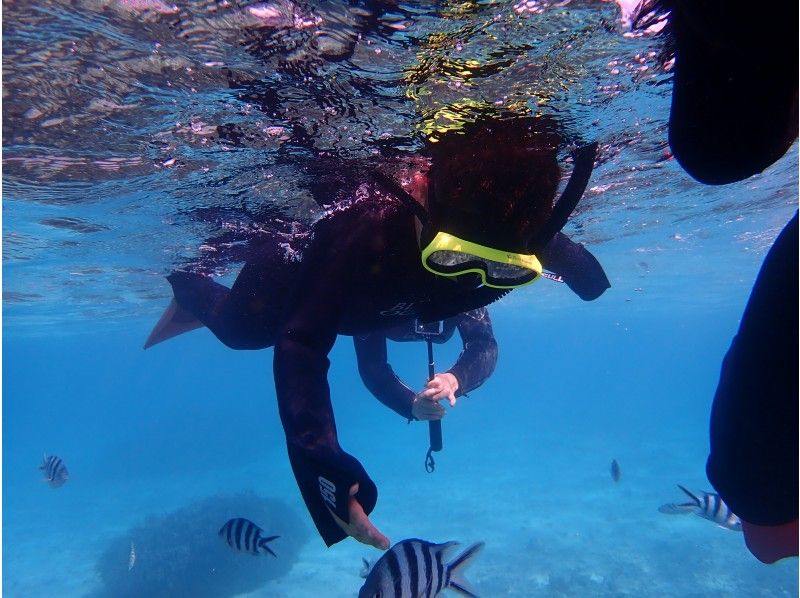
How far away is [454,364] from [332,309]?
3859 mm

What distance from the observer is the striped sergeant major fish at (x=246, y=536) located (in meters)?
7.96

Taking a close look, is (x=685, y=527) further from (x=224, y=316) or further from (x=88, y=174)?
(x=88, y=174)

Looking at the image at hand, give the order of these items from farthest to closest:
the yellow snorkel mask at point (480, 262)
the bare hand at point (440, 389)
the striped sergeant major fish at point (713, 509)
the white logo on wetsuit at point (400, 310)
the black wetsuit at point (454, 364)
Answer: the striped sergeant major fish at point (713, 509)
the black wetsuit at point (454, 364)
the bare hand at point (440, 389)
the white logo on wetsuit at point (400, 310)
the yellow snorkel mask at point (480, 262)

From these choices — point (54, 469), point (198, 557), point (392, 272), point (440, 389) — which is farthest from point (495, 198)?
point (198, 557)

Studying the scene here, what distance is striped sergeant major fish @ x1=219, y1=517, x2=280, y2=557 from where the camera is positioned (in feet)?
26.1

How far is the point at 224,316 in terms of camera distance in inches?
285

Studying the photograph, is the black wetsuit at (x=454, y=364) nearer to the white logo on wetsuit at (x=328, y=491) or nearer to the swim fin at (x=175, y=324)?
the swim fin at (x=175, y=324)

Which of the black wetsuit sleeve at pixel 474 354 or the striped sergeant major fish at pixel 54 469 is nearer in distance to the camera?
the black wetsuit sleeve at pixel 474 354

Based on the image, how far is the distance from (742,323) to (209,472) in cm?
4871

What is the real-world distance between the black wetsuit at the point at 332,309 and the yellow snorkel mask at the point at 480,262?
0.37 meters

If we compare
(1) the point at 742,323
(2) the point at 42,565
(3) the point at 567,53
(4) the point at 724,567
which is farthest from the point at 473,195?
(2) the point at 42,565

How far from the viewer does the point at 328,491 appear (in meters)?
2.80

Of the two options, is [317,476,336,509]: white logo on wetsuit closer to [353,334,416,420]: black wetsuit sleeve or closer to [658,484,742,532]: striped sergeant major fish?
[353,334,416,420]: black wetsuit sleeve

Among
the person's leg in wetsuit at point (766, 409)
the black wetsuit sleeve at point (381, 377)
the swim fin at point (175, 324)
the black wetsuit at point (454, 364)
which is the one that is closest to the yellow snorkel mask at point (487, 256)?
the person's leg in wetsuit at point (766, 409)
